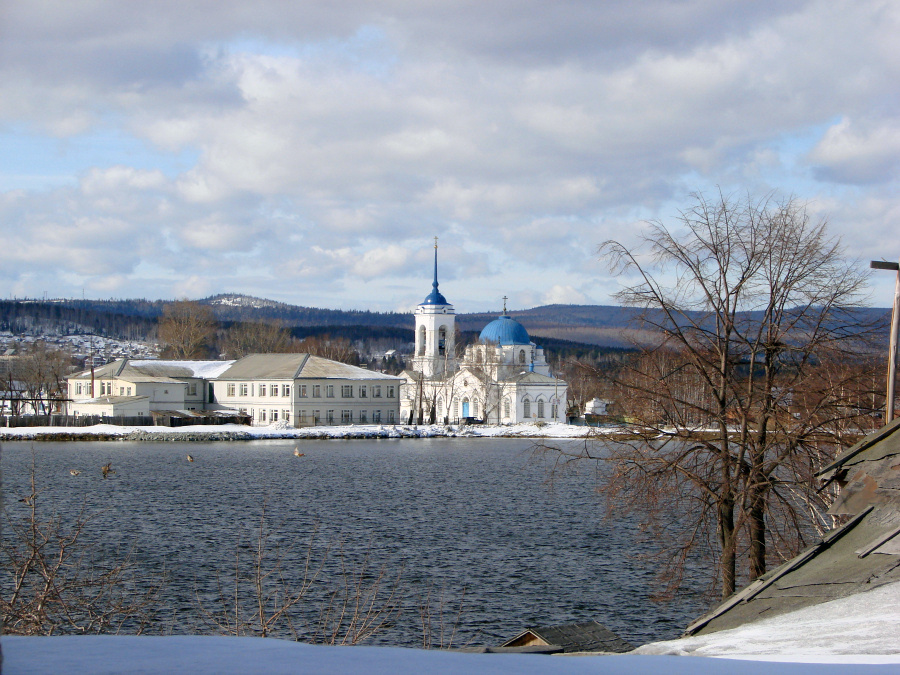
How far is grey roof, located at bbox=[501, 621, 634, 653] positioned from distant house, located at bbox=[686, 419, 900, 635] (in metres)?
1.66

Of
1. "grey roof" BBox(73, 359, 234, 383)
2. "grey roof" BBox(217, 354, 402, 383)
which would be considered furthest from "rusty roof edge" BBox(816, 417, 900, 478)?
"grey roof" BBox(73, 359, 234, 383)

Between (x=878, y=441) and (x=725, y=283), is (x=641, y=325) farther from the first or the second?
(x=878, y=441)

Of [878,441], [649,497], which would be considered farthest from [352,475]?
[878,441]

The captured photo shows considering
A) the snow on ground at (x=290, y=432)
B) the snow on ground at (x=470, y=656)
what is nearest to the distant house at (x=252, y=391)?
the snow on ground at (x=290, y=432)

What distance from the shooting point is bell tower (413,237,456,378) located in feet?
326

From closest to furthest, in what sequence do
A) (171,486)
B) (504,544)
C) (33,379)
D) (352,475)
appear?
(504,544), (171,486), (352,475), (33,379)

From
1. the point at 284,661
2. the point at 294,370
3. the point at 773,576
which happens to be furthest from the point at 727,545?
the point at 294,370

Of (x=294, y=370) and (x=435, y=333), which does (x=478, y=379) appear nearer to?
(x=435, y=333)

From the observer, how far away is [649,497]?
15266 mm

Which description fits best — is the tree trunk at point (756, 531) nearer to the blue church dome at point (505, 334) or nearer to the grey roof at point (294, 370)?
the grey roof at point (294, 370)

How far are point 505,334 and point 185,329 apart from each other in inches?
1584

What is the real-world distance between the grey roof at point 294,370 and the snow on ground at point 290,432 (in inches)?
184

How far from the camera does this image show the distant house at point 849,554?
25.8 feet

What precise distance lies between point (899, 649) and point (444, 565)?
19537 mm
